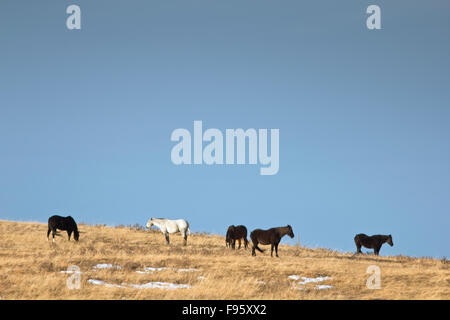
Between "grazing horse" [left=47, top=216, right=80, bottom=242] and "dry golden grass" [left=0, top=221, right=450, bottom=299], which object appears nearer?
"dry golden grass" [left=0, top=221, right=450, bottom=299]

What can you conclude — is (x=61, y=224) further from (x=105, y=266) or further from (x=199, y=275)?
(x=199, y=275)

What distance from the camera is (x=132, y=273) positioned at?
894 inches

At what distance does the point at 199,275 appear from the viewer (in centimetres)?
2273

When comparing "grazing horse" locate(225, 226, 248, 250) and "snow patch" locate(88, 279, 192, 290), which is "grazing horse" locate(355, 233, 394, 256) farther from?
"snow patch" locate(88, 279, 192, 290)

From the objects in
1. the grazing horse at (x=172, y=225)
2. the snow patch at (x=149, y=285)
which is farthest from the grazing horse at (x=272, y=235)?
the snow patch at (x=149, y=285)

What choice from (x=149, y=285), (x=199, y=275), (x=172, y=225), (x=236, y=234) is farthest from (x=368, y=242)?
(x=149, y=285)

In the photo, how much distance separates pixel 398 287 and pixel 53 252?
1774cm

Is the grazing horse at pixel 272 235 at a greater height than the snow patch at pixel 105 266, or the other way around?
the grazing horse at pixel 272 235

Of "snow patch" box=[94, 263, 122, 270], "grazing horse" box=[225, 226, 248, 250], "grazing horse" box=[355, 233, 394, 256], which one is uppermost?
"grazing horse" box=[225, 226, 248, 250]

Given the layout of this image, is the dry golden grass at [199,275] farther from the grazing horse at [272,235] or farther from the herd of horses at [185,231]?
the herd of horses at [185,231]

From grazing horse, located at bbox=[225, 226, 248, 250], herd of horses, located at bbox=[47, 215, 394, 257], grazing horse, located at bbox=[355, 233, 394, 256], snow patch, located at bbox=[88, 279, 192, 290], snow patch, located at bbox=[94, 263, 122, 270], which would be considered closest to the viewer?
snow patch, located at bbox=[88, 279, 192, 290]

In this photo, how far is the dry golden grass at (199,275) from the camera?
63.1ft

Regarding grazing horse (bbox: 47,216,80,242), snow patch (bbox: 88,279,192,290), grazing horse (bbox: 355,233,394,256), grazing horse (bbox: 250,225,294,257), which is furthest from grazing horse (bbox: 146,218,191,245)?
snow patch (bbox: 88,279,192,290)

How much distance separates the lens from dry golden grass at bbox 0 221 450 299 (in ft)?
63.1
